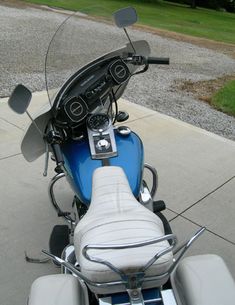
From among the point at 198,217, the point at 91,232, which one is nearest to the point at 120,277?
the point at 91,232

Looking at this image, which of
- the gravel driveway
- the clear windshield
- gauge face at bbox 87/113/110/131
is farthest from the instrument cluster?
the gravel driveway

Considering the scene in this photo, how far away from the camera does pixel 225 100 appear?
6.70 m

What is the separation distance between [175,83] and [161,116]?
7.70 ft

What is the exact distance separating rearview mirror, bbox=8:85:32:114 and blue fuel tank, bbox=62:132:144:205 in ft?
1.30

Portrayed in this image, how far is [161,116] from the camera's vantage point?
17.8 feet

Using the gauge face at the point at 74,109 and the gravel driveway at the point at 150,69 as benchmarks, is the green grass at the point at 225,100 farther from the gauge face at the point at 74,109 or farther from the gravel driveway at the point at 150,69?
the gauge face at the point at 74,109

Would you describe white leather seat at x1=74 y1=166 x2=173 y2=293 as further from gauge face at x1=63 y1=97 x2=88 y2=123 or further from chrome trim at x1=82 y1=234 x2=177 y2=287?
gauge face at x1=63 y1=97 x2=88 y2=123

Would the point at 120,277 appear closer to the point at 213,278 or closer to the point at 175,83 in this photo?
the point at 213,278

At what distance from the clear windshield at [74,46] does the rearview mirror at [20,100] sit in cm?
26

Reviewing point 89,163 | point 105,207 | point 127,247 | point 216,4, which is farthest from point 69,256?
point 216,4

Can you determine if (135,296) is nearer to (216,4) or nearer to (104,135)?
(104,135)

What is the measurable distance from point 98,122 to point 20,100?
19.9 inches

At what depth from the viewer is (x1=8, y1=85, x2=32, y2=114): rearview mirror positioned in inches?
84.5

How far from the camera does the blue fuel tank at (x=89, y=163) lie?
2195 mm
